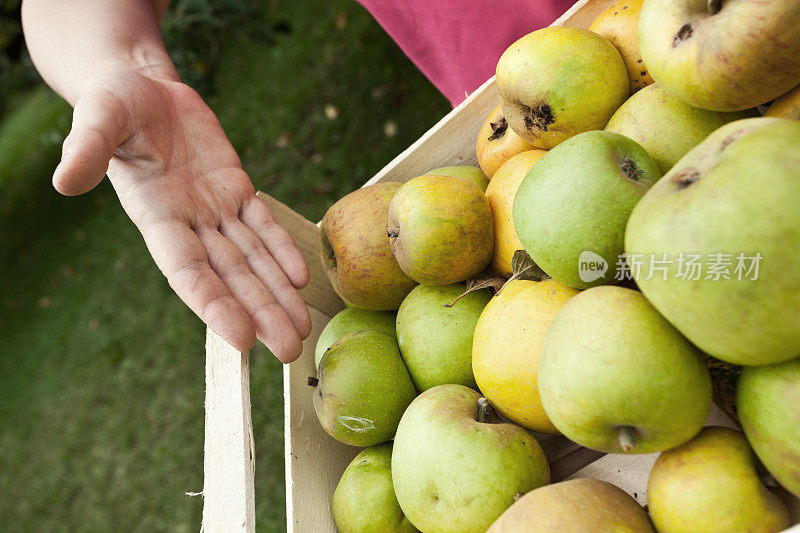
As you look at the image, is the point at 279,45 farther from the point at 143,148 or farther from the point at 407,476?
the point at 407,476

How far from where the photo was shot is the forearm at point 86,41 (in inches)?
93.7

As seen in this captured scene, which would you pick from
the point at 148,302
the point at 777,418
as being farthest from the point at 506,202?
the point at 148,302

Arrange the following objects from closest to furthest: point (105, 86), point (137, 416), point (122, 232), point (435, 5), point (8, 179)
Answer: point (105, 86)
point (435, 5)
point (137, 416)
point (122, 232)
point (8, 179)

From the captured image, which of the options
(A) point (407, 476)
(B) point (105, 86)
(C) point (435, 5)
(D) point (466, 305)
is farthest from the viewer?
(C) point (435, 5)

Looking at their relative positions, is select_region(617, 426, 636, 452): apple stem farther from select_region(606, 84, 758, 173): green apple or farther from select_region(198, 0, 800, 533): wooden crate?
select_region(606, 84, 758, 173): green apple

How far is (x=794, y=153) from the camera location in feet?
3.09

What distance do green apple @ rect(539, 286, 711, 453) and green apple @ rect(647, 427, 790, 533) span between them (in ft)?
0.14

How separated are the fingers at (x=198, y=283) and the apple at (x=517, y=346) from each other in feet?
2.43

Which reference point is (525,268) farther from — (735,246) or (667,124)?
(735,246)

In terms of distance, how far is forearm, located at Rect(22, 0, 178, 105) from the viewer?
2379 mm

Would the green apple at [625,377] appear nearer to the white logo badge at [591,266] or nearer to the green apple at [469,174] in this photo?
the white logo badge at [591,266]

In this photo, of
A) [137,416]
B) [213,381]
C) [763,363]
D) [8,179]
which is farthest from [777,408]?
[8,179]

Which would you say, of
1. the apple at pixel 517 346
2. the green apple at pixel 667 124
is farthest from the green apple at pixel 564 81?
the apple at pixel 517 346

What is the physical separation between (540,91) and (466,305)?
2.13ft
